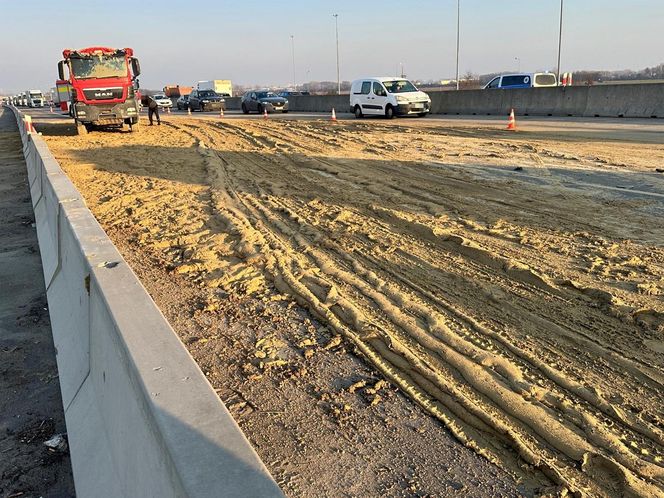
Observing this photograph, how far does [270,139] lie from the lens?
57.7 feet

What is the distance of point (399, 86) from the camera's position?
27.0 m

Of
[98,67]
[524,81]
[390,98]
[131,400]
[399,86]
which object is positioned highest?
[98,67]

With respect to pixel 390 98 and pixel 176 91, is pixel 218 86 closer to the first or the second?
pixel 176 91

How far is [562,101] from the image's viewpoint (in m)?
25.0

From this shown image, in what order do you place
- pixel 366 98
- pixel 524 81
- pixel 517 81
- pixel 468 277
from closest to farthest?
pixel 468 277, pixel 366 98, pixel 524 81, pixel 517 81

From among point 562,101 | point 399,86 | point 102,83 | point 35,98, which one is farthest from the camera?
point 35,98

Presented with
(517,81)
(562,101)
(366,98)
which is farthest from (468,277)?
(517,81)

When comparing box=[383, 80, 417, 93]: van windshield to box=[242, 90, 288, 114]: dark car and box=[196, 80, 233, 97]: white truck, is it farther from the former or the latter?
box=[196, 80, 233, 97]: white truck

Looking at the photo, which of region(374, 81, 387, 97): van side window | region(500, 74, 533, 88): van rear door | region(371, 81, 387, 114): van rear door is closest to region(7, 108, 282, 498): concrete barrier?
region(371, 81, 387, 114): van rear door

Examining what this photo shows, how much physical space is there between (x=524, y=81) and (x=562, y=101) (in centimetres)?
621

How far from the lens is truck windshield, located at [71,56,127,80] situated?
21.5 m

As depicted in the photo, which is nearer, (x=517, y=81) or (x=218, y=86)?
(x=517, y=81)

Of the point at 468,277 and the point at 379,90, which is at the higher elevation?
the point at 379,90

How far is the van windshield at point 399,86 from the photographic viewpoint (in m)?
26.8
